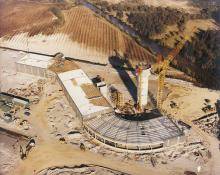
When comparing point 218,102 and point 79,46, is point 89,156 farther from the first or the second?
point 79,46

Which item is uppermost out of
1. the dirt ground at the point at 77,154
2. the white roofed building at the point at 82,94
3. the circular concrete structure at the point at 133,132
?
the white roofed building at the point at 82,94

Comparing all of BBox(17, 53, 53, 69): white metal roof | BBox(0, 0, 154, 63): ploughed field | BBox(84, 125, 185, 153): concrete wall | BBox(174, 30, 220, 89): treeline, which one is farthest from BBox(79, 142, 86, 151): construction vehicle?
BBox(174, 30, 220, 89): treeline

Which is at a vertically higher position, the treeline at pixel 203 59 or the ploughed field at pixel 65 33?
the ploughed field at pixel 65 33

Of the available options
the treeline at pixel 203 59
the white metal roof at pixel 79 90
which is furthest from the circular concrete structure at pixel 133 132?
the treeline at pixel 203 59

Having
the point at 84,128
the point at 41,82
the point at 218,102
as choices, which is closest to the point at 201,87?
the point at 218,102

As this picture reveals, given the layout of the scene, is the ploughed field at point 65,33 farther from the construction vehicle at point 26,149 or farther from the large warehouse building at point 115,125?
the construction vehicle at point 26,149

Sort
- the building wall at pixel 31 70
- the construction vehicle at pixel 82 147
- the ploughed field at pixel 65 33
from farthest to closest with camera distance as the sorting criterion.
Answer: the ploughed field at pixel 65 33 < the building wall at pixel 31 70 < the construction vehicle at pixel 82 147
